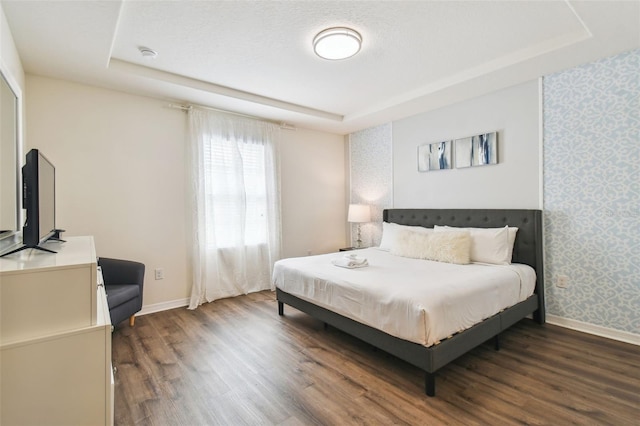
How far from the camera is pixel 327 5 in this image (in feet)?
6.67

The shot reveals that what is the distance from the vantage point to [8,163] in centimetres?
188

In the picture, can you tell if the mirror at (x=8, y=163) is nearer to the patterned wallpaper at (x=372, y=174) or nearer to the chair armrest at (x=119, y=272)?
the chair armrest at (x=119, y=272)

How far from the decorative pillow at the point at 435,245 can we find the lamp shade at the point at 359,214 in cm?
105

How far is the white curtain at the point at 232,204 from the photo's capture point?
12.2 ft

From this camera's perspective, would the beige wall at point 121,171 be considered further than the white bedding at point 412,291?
Yes

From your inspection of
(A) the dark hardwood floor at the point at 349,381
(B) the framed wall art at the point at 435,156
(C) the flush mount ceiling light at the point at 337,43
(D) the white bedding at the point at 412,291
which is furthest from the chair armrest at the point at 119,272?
(B) the framed wall art at the point at 435,156

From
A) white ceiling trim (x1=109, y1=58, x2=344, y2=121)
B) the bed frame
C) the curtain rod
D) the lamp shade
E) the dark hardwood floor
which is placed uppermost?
white ceiling trim (x1=109, y1=58, x2=344, y2=121)

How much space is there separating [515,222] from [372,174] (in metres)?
2.20

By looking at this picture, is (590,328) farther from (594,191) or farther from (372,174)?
(372,174)

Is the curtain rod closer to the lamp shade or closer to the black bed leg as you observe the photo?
the lamp shade

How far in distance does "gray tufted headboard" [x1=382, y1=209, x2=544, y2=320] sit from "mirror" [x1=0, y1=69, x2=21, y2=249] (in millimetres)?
3902

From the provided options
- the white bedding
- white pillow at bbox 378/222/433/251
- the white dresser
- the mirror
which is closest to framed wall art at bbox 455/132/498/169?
white pillow at bbox 378/222/433/251

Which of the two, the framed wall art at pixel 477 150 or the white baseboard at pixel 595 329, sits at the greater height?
the framed wall art at pixel 477 150

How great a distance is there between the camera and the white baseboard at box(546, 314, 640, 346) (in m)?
2.57
